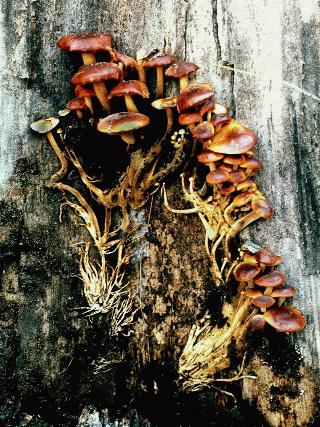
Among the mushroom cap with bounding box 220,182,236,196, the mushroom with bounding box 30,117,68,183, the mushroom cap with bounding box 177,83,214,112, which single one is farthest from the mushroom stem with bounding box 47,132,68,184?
the mushroom cap with bounding box 220,182,236,196

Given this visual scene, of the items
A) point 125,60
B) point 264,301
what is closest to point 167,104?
point 125,60

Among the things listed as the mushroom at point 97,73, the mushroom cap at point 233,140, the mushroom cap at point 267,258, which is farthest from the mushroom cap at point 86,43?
the mushroom cap at point 267,258

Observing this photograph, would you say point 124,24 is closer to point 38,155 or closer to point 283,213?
point 38,155

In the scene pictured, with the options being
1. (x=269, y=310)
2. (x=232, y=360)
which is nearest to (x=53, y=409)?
(x=232, y=360)

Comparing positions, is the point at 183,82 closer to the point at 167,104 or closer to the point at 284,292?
the point at 167,104

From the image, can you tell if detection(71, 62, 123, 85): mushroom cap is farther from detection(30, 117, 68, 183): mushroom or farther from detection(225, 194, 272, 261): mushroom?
detection(225, 194, 272, 261): mushroom

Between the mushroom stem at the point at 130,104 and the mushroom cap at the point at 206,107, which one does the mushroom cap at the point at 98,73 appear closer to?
the mushroom stem at the point at 130,104
